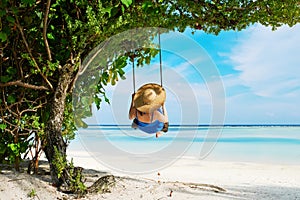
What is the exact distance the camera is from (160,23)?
3682 millimetres

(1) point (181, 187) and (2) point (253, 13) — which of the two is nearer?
(2) point (253, 13)

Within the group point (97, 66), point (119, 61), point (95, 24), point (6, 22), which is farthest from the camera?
point (97, 66)

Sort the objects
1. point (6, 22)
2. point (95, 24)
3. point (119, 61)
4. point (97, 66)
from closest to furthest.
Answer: point (95, 24), point (6, 22), point (119, 61), point (97, 66)

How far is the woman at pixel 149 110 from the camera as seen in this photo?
3.57 metres

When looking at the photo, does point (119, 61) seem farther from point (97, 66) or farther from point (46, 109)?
point (46, 109)

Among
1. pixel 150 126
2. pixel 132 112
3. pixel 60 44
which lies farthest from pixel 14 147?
pixel 150 126

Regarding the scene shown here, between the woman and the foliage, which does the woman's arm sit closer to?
the woman

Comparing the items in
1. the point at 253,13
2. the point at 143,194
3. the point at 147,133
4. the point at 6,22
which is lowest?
the point at 143,194

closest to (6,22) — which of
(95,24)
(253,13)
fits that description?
(95,24)

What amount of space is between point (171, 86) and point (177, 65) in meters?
0.24

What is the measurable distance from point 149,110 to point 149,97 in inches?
6.5

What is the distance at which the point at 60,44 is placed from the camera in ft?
12.4

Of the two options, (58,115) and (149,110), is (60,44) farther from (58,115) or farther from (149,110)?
(149,110)

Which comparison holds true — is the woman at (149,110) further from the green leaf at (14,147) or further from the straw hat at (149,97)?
the green leaf at (14,147)
